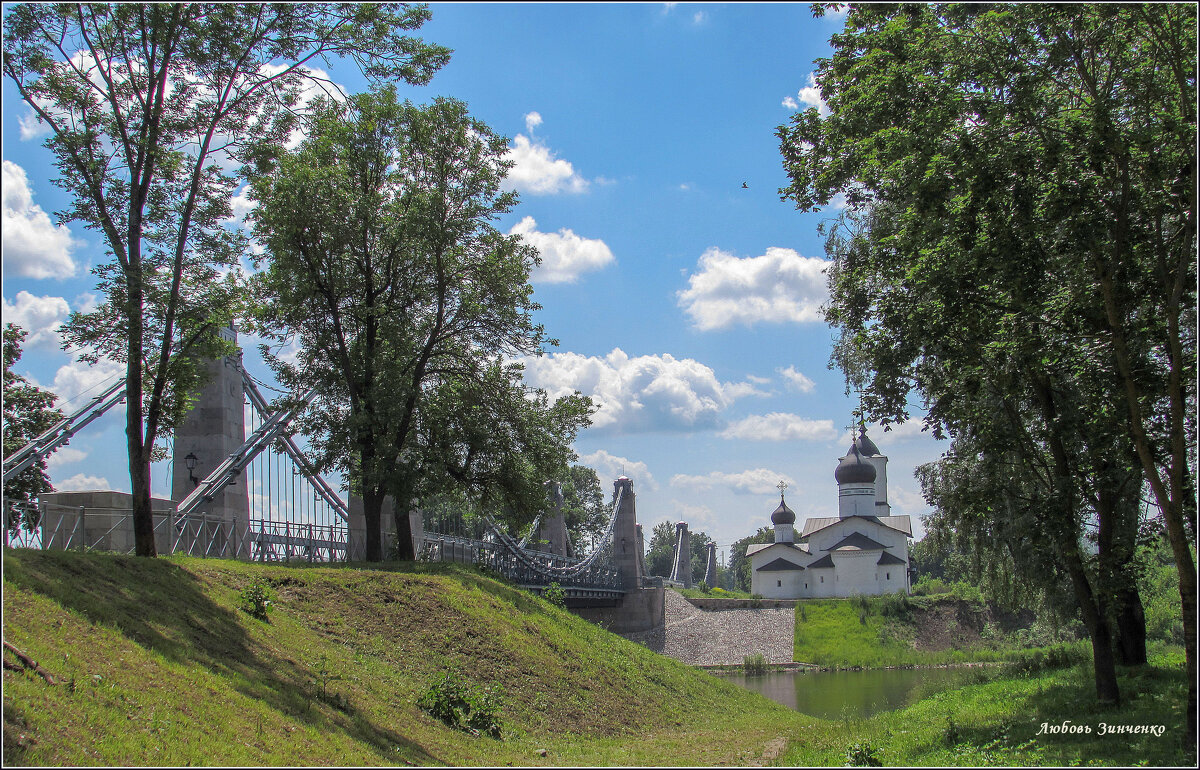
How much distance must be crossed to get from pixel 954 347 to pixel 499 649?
8058mm

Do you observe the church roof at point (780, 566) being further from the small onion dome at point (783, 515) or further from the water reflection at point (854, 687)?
the water reflection at point (854, 687)

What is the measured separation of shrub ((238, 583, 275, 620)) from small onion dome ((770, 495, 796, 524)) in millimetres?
61750

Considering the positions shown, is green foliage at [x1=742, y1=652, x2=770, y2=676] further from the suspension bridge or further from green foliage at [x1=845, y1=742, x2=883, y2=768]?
green foliage at [x1=845, y1=742, x2=883, y2=768]

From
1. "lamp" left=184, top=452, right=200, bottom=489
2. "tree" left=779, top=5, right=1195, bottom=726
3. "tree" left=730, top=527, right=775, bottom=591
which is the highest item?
"tree" left=779, top=5, right=1195, bottom=726

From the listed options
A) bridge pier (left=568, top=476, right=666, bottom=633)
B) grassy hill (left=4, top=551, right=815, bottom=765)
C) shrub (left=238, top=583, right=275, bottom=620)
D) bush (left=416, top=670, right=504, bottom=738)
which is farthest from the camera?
bridge pier (left=568, top=476, right=666, bottom=633)

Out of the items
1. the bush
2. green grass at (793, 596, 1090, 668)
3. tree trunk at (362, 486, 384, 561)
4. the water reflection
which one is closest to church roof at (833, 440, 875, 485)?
green grass at (793, 596, 1090, 668)

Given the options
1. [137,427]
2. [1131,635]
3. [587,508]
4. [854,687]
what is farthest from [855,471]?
[137,427]

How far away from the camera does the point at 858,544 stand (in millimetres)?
62469

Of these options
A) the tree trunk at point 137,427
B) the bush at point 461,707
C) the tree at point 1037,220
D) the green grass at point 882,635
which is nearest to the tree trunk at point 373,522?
the tree trunk at point 137,427

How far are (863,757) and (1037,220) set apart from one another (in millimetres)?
5780

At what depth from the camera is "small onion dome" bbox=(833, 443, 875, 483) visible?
224 feet

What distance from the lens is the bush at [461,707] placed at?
34.1ft

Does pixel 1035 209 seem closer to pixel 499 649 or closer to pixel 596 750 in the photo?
pixel 596 750

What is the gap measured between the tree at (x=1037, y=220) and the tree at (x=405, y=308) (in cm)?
909
